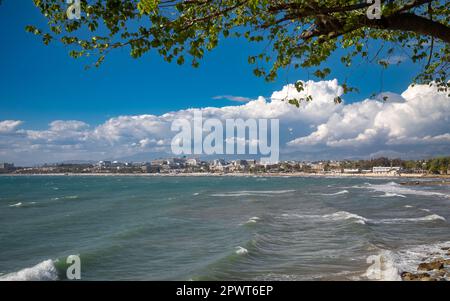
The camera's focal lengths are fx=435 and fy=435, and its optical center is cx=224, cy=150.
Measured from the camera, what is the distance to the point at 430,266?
1402 cm

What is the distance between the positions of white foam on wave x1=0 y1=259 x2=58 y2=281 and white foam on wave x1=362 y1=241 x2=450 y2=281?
1076 cm

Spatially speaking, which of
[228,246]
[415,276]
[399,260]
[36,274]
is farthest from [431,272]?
[36,274]

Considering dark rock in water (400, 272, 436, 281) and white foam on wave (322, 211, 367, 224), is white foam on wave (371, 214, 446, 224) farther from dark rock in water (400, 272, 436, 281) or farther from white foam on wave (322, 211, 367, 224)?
dark rock in water (400, 272, 436, 281)

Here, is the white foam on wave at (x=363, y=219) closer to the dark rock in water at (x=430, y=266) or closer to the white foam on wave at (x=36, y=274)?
the dark rock in water at (x=430, y=266)

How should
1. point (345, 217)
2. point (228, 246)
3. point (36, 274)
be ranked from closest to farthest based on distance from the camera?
1. point (36, 274)
2. point (228, 246)
3. point (345, 217)

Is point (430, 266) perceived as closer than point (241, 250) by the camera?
Yes

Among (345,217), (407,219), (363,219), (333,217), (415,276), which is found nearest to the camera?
(415,276)

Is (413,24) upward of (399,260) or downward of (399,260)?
upward

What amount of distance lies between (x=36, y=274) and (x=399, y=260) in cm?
1309

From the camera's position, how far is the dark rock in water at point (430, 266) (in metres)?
13.8

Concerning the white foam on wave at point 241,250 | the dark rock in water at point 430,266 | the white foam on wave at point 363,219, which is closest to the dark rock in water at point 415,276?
the dark rock in water at point 430,266

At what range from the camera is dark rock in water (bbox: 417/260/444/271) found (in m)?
13.8

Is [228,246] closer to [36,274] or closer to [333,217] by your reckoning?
[36,274]

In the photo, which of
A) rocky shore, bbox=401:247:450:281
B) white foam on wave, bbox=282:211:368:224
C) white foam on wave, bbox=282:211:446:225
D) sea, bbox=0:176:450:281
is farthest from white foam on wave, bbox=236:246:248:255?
white foam on wave, bbox=282:211:368:224
